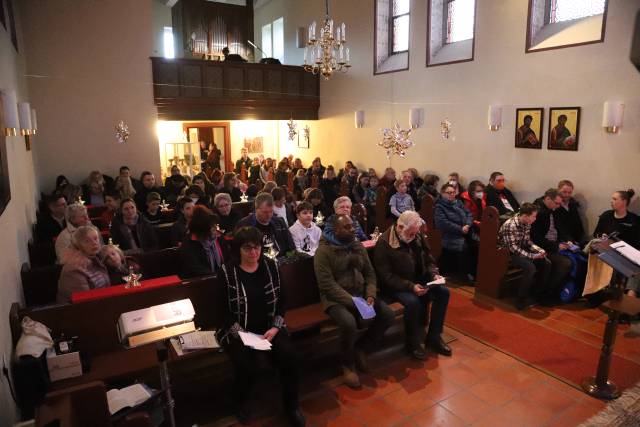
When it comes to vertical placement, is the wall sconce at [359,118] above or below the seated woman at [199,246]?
above

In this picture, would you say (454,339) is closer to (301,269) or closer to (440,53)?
(301,269)

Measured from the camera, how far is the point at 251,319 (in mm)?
3432

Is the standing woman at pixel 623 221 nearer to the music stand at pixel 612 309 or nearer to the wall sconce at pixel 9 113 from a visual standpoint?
the music stand at pixel 612 309

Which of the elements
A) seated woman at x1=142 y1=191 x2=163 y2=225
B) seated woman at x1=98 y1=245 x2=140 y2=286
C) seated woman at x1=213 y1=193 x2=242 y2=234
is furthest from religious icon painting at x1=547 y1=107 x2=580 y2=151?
seated woman at x1=98 y1=245 x2=140 y2=286

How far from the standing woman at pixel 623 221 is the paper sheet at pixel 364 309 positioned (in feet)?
12.7

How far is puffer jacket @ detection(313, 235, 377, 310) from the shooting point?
13.3ft

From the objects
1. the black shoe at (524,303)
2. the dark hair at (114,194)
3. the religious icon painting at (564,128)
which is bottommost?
the black shoe at (524,303)

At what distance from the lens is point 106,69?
32.0 ft

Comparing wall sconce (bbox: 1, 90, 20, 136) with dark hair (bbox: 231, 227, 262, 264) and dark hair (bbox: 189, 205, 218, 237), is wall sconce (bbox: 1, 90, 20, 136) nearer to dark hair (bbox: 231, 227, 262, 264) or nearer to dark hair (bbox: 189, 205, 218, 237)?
dark hair (bbox: 189, 205, 218, 237)

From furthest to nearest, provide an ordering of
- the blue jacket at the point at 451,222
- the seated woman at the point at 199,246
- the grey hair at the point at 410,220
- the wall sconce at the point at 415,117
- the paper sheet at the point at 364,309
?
1. the wall sconce at the point at 415,117
2. the blue jacket at the point at 451,222
3. the grey hair at the point at 410,220
4. the seated woman at the point at 199,246
5. the paper sheet at the point at 364,309

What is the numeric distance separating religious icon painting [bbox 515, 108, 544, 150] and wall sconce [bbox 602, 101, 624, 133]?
3.72 ft

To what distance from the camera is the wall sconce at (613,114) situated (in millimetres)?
6379

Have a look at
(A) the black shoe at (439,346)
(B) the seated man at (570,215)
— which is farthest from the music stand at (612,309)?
(B) the seated man at (570,215)

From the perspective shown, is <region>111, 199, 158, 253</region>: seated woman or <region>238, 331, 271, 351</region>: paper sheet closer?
<region>238, 331, 271, 351</region>: paper sheet
